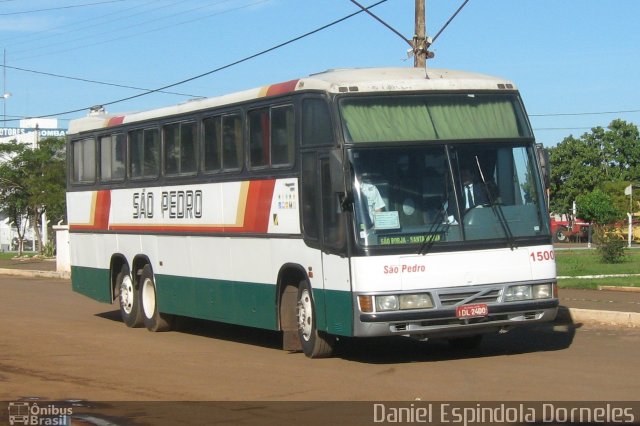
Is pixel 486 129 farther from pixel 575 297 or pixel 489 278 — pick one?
pixel 575 297

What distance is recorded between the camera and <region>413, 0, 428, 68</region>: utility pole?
74.1 ft

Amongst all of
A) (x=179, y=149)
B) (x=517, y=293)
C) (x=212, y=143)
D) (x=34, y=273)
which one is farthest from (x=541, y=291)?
(x=34, y=273)

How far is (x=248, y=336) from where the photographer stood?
17.0 metres

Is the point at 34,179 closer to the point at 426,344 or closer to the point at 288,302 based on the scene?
the point at 426,344

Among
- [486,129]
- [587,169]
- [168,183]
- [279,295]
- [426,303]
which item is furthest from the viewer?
[587,169]

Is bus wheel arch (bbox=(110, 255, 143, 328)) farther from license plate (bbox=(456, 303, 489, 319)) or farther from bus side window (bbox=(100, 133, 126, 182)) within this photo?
license plate (bbox=(456, 303, 489, 319))

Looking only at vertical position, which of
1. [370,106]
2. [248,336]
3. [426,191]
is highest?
[370,106]

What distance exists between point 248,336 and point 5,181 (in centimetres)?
4095

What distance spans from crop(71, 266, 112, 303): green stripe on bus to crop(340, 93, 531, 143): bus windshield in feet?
26.9

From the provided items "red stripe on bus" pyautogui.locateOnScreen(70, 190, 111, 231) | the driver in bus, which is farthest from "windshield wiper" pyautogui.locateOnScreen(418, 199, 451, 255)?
"red stripe on bus" pyautogui.locateOnScreen(70, 190, 111, 231)

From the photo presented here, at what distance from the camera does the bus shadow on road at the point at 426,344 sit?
13562mm

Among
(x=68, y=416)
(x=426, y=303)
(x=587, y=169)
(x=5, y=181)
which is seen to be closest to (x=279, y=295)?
(x=426, y=303)

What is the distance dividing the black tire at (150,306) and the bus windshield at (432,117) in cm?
647

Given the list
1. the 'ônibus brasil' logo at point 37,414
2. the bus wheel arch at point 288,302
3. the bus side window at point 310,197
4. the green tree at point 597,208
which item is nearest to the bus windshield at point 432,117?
the bus side window at point 310,197
